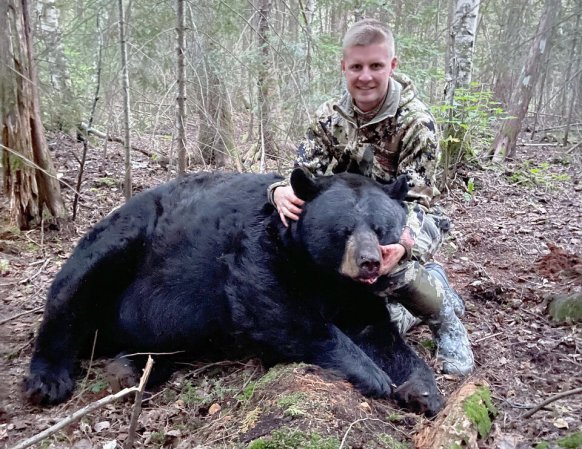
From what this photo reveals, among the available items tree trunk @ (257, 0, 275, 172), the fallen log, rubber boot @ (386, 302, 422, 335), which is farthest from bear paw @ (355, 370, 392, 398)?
tree trunk @ (257, 0, 275, 172)

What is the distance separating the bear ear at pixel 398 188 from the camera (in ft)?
11.2

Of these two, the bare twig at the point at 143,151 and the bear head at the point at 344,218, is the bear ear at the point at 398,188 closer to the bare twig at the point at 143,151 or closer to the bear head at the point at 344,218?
the bear head at the point at 344,218

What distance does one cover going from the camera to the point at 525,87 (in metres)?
12.9

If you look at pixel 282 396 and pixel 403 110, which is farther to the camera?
pixel 403 110

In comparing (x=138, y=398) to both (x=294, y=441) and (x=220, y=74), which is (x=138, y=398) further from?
(x=220, y=74)

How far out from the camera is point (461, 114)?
8961mm

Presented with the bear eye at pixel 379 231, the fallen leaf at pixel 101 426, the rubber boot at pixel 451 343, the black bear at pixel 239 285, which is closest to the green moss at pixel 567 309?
the rubber boot at pixel 451 343

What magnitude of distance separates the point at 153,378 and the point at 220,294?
0.74 metres

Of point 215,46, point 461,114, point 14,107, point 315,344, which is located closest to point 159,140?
point 215,46

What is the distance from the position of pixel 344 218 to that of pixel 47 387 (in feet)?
7.26

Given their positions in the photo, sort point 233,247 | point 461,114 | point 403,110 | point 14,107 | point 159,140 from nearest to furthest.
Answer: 1. point 233,247
2. point 403,110
3. point 14,107
4. point 461,114
5. point 159,140

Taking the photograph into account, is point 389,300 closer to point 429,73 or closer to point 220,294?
point 220,294

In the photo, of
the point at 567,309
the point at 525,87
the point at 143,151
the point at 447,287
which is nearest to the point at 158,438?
the point at 447,287

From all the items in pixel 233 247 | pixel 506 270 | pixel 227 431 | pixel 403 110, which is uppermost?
pixel 403 110
